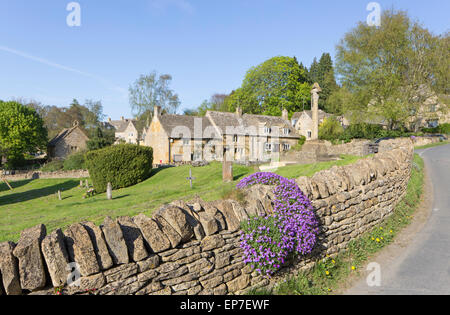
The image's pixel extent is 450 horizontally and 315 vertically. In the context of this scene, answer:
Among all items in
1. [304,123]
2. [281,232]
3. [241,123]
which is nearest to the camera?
[281,232]

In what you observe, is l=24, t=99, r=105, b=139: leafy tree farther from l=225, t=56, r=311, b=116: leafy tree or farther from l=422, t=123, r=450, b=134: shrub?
l=422, t=123, r=450, b=134: shrub

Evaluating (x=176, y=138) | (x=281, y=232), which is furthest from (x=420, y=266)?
(x=176, y=138)

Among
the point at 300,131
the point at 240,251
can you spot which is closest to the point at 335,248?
the point at 240,251

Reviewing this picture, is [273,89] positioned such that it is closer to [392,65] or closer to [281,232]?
[392,65]

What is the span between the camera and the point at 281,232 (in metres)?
4.90

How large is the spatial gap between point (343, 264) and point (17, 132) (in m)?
54.7

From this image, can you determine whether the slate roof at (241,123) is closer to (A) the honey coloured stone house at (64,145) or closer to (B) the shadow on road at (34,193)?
(B) the shadow on road at (34,193)

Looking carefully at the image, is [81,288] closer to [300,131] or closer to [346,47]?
[346,47]

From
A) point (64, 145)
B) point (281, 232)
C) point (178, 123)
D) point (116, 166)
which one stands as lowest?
point (116, 166)

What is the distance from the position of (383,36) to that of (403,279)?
121ft

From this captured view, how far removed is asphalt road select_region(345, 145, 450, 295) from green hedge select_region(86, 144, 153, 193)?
75.1 ft

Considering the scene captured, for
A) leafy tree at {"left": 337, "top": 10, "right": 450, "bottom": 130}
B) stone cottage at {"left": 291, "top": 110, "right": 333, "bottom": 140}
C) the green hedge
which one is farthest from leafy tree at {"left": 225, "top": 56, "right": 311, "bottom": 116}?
the green hedge

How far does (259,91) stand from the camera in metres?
56.8

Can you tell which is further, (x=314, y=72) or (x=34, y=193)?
(x=314, y=72)
